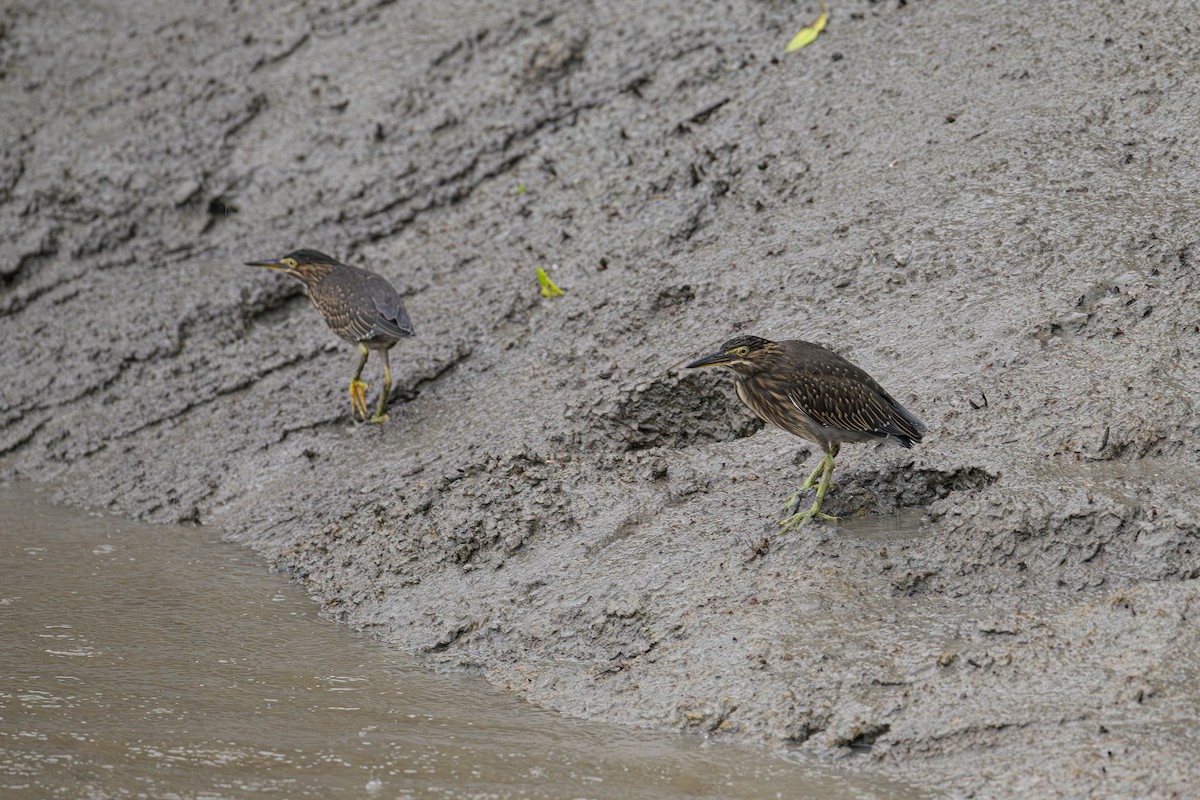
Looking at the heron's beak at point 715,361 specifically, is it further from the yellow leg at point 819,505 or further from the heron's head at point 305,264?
the heron's head at point 305,264

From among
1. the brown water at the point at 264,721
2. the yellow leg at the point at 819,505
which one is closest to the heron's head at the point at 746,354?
the yellow leg at the point at 819,505

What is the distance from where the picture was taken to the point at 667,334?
20.4ft


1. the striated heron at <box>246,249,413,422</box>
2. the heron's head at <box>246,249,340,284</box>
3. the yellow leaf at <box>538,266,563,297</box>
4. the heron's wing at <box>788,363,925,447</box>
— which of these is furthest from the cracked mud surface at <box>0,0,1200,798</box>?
the heron's head at <box>246,249,340,284</box>

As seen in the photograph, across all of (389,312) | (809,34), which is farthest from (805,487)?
(809,34)

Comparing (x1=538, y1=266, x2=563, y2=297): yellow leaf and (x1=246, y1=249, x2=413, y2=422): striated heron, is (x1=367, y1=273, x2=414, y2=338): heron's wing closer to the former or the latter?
(x1=246, y1=249, x2=413, y2=422): striated heron

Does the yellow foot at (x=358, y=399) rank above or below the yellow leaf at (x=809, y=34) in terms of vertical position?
below

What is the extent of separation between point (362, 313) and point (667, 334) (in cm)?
164

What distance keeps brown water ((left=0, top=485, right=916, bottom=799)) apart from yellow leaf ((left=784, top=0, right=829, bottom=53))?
4447mm

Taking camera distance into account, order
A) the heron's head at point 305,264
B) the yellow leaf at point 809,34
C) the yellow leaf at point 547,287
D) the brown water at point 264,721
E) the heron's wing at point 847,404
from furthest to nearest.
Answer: the yellow leaf at point 809,34 → the heron's head at point 305,264 → the yellow leaf at point 547,287 → the heron's wing at point 847,404 → the brown water at point 264,721

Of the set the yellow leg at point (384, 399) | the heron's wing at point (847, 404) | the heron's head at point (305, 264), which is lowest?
the yellow leg at point (384, 399)

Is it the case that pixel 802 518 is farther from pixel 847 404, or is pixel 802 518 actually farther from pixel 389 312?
pixel 389 312

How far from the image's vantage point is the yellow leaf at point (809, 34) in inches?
296

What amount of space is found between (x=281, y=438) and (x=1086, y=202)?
4.29 meters

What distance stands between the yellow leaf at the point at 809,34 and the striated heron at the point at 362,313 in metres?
2.92
